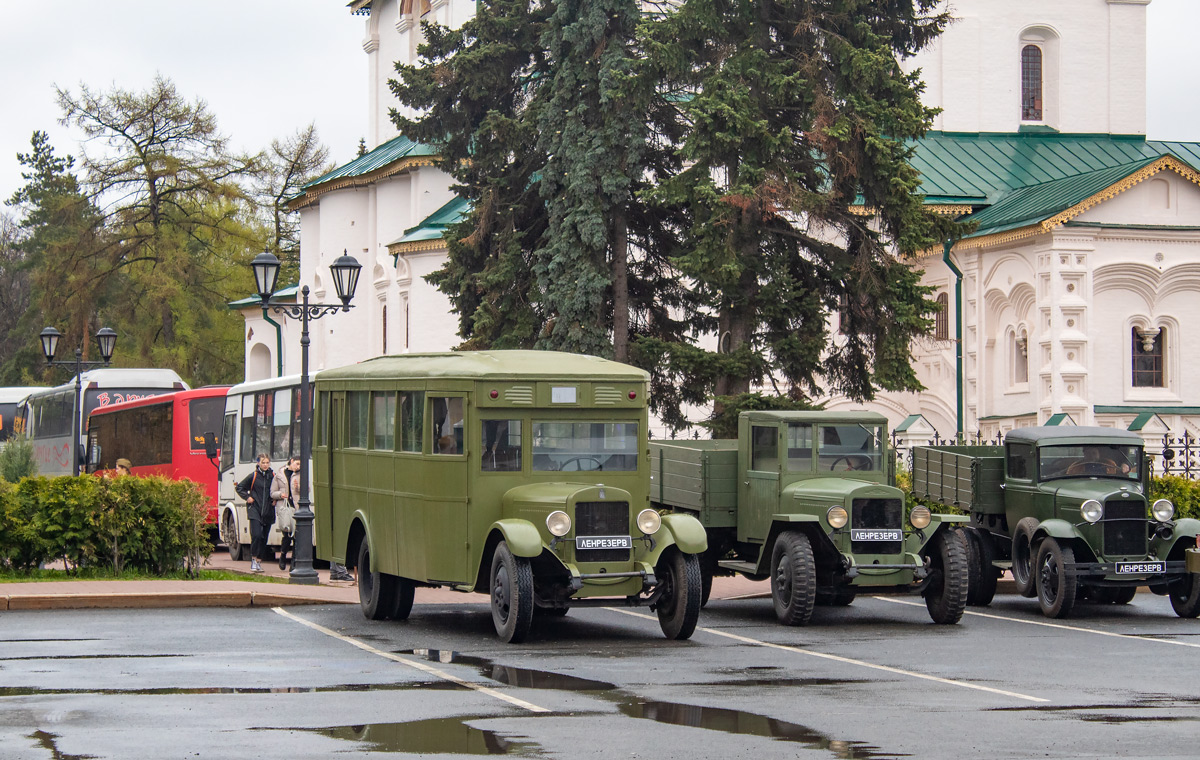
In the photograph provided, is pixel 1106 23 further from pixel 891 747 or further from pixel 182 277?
pixel 891 747

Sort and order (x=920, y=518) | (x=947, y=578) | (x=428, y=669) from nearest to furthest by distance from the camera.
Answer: (x=428, y=669), (x=947, y=578), (x=920, y=518)

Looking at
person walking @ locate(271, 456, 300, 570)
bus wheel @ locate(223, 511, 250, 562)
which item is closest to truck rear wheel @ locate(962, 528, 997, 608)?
person walking @ locate(271, 456, 300, 570)

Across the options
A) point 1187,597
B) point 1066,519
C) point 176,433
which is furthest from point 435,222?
point 1187,597

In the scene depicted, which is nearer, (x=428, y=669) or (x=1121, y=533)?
(x=428, y=669)

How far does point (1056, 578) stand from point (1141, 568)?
0.90 m

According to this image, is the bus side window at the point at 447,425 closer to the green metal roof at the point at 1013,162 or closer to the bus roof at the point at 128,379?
the bus roof at the point at 128,379

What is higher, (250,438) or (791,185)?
(791,185)

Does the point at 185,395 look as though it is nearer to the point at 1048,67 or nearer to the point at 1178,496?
the point at 1178,496

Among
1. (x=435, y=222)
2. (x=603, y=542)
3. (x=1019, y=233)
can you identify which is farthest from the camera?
(x=435, y=222)

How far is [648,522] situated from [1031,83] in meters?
41.6

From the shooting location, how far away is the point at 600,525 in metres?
14.6

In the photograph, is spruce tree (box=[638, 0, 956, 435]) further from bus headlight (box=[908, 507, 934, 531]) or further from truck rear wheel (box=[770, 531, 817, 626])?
truck rear wheel (box=[770, 531, 817, 626])

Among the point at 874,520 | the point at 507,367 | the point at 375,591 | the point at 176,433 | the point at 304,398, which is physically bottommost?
the point at 375,591

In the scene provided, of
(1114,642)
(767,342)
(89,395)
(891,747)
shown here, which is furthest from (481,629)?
(89,395)
